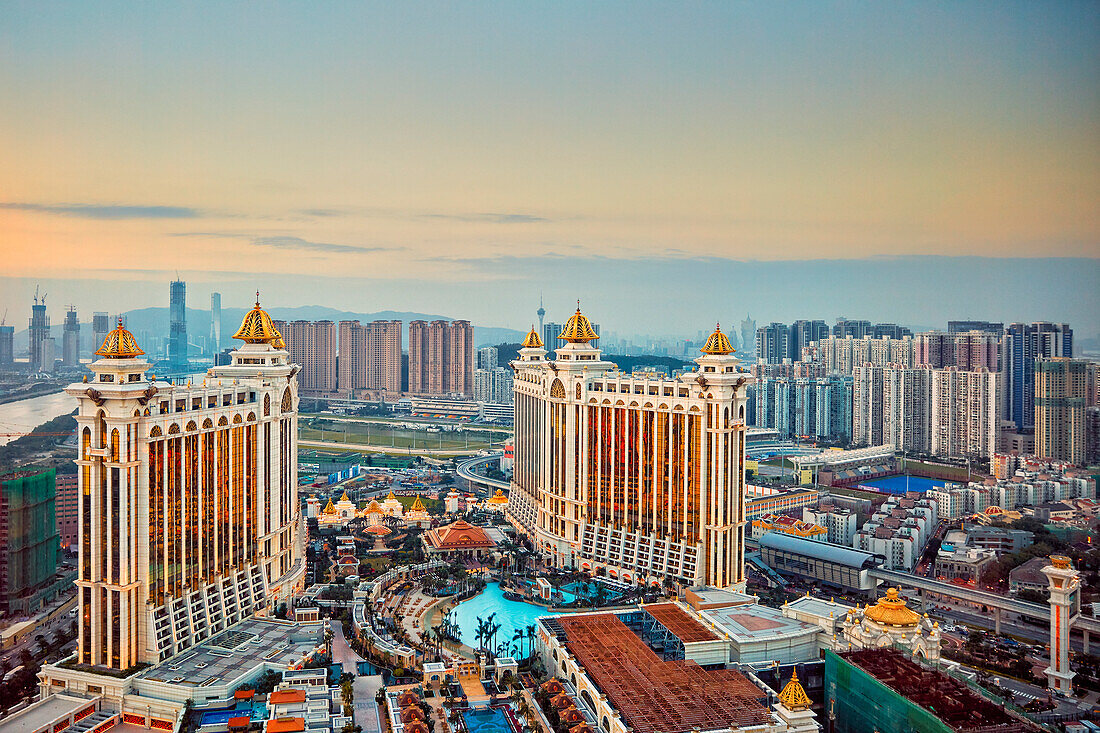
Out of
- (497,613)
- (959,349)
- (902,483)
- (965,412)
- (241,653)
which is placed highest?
(959,349)

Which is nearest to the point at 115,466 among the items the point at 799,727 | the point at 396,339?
the point at 799,727

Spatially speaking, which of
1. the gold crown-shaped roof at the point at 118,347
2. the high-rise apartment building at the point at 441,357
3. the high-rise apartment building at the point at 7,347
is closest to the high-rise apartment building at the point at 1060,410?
the gold crown-shaped roof at the point at 118,347

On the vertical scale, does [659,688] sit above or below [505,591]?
above

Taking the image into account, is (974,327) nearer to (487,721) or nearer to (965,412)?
(965,412)

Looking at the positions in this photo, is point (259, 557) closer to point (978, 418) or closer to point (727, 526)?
point (727, 526)

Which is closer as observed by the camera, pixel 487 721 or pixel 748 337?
pixel 487 721

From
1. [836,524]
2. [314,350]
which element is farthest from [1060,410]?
[314,350]
